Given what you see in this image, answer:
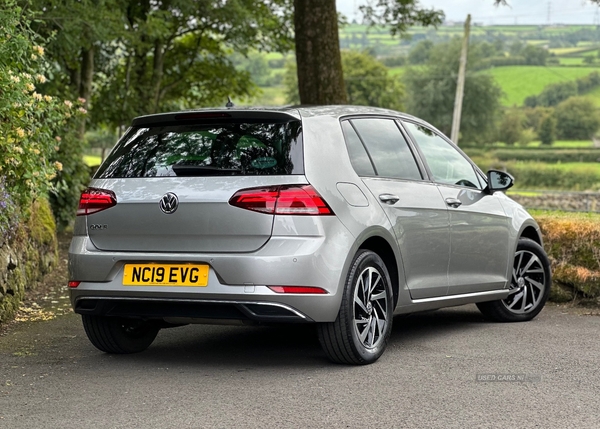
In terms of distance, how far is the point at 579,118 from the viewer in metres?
116

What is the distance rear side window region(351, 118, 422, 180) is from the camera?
24.3 feet

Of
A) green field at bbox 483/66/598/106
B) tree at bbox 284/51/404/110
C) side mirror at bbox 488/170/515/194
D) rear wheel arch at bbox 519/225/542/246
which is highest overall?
side mirror at bbox 488/170/515/194

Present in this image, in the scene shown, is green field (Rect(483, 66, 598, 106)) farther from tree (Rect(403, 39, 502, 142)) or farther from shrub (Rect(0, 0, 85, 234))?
shrub (Rect(0, 0, 85, 234))

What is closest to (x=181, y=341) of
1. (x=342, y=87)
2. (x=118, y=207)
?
(x=118, y=207)

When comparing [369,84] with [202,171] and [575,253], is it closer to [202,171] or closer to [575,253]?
[575,253]

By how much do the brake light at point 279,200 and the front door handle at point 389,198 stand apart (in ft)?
2.70

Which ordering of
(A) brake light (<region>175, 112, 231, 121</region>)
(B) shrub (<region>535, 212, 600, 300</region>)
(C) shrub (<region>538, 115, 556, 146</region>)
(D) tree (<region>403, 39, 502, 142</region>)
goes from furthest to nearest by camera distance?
(C) shrub (<region>538, 115, 556, 146</region>) → (D) tree (<region>403, 39, 502, 142</region>) → (B) shrub (<region>535, 212, 600, 300</region>) → (A) brake light (<region>175, 112, 231, 121</region>)

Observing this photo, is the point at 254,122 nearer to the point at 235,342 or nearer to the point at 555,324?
the point at 235,342

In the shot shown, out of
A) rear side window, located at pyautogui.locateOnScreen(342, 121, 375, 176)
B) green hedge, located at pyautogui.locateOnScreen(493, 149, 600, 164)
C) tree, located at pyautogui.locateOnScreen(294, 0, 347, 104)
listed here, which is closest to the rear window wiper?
rear side window, located at pyautogui.locateOnScreen(342, 121, 375, 176)

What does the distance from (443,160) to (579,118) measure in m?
112

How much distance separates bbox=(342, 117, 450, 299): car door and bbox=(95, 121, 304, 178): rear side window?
0.65 meters

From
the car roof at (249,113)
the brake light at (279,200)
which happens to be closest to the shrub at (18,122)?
the car roof at (249,113)

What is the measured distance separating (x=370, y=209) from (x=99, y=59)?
1896 centimetres

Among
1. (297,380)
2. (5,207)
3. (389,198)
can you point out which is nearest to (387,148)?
(389,198)
